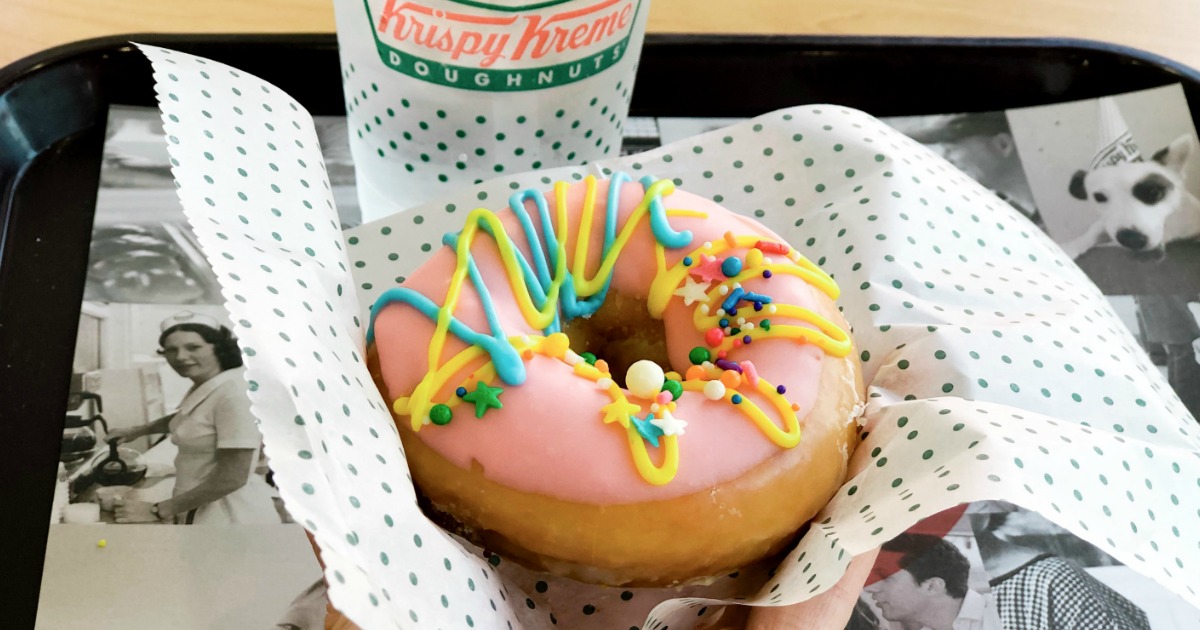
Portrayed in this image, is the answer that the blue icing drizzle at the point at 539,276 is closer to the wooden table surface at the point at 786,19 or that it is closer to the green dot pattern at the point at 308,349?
the green dot pattern at the point at 308,349

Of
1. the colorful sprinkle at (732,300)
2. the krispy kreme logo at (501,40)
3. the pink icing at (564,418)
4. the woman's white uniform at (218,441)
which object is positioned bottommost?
the woman's white uniform at (218,441)

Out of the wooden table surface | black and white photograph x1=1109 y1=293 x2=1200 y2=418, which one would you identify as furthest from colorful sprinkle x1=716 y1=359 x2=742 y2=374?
the wooden table surface

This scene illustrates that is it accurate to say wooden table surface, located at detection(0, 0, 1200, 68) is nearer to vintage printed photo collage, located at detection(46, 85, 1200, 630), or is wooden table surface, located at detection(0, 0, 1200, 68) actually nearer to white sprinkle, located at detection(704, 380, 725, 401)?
vintage printed photo collage, located at detection(46, 85, 1200, 630)

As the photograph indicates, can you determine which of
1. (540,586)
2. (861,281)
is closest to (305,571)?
(540,586)

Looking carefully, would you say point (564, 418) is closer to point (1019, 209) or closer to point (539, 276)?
point (539, 276)

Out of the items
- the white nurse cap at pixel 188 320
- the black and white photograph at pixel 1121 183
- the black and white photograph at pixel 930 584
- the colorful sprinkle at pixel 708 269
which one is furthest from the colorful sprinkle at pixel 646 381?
the black and white photograph at pixel 1121 183

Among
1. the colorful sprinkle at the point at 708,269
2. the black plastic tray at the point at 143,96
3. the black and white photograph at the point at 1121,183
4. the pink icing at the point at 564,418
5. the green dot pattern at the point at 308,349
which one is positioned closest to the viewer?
the green dot pattern at the point at 308,349

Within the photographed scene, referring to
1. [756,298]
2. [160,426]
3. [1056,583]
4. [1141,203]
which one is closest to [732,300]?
[756,298]
